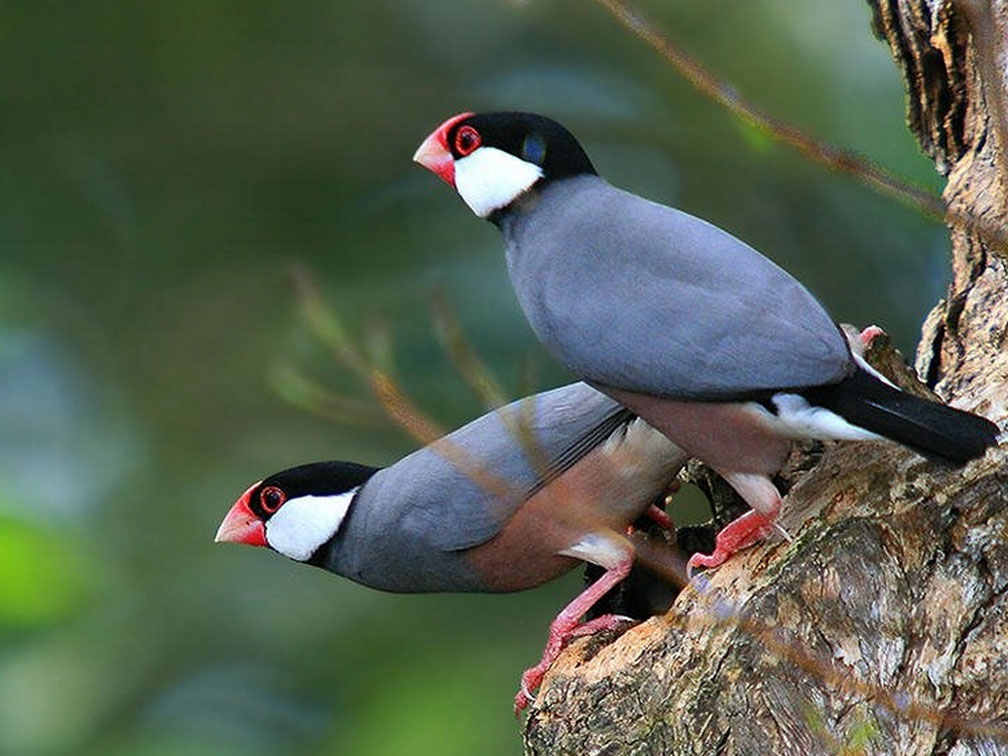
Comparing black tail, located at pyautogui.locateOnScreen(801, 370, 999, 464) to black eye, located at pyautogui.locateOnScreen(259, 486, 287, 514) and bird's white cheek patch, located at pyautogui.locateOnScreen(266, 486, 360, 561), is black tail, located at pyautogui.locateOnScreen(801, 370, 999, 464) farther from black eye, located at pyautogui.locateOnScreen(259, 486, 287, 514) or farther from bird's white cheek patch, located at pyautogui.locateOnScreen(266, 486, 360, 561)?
black eye, located at pyautogui.locateOnScreen(259, 486, 287, 514)

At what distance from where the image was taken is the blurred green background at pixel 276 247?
14.5 ft

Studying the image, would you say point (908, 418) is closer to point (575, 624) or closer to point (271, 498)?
point (575, 624)

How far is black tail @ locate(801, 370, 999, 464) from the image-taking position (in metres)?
2.09

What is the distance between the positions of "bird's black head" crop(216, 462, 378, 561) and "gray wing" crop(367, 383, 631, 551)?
164 millimetres

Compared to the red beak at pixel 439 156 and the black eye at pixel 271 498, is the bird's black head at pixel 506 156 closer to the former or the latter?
the red beak at pixel 439 156

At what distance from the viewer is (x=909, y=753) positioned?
7.33 ft

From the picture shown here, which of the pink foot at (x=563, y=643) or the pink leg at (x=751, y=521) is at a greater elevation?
the pink leg at (x=751, y=521)

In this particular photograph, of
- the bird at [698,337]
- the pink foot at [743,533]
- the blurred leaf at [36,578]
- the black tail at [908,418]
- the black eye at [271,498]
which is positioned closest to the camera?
the black tail at [908,418]

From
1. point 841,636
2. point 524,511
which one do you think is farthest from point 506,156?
point 841,636

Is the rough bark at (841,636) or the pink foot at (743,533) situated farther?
the pink foot at (743,533)

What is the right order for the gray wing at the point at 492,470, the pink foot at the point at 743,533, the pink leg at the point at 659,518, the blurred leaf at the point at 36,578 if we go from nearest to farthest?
the pink foot at the point at 743,533 → the gray wing at the point at 492,470 → the pink leg at the point at 659,518 → the blurred leaf at the point at 36,578

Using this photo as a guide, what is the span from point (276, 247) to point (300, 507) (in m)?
1.94

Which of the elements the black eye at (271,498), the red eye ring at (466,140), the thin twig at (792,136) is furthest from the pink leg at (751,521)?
the thin twig at (792,136)

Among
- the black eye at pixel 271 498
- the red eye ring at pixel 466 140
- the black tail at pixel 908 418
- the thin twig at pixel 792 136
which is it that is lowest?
the black tail at pixel 908 418
